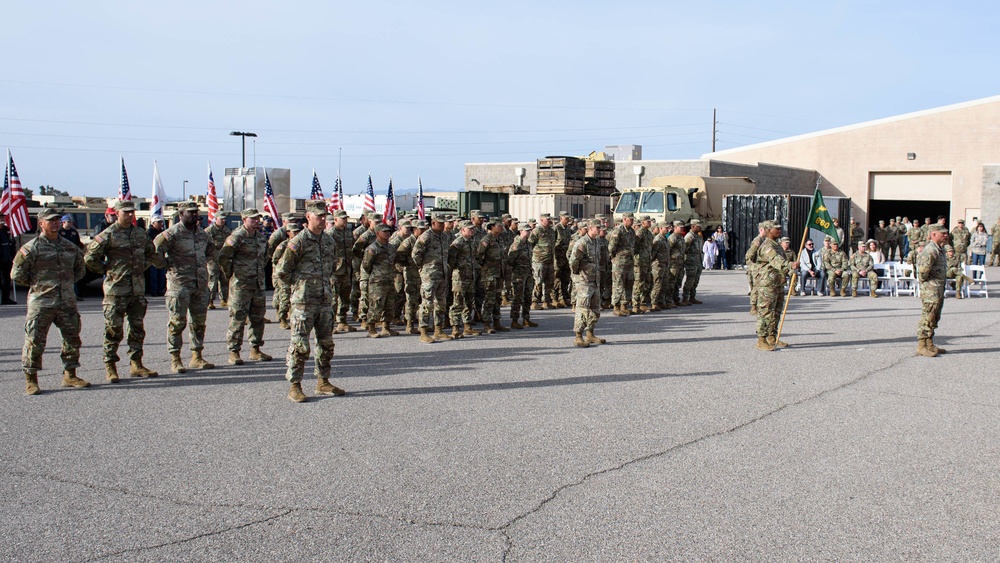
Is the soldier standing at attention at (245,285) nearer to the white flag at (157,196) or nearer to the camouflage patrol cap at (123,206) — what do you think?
the camouflage patrol cap at (123,206)

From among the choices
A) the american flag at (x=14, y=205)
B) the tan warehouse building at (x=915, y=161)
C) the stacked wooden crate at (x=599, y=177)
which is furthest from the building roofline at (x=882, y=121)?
the american flag at (x=14, y=205)

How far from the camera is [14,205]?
56.4ft

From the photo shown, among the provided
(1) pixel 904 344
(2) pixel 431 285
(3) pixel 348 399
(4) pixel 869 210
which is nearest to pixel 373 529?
(3) pixel 348 399

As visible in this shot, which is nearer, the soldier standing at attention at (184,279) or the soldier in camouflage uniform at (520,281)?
the soldier standing at attention at (184,279)

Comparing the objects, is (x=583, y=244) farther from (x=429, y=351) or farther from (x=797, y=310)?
(x=797, y=310)

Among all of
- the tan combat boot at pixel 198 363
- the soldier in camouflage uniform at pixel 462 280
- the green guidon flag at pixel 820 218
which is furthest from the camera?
the green guidon flag at pixel 820 218

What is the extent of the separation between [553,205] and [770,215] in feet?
24.2

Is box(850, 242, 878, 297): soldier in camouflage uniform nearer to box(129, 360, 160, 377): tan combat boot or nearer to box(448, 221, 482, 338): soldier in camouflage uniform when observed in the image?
box(448, 221, 482, 338): soldier in camouflage uniform

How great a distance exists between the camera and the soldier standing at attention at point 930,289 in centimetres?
1090

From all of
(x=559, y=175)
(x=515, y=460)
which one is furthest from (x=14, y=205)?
(x=559, y=175)

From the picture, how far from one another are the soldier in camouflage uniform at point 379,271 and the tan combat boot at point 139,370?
3.68 meters

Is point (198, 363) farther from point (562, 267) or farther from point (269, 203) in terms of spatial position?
point (269, 203)

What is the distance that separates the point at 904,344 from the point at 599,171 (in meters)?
23.0

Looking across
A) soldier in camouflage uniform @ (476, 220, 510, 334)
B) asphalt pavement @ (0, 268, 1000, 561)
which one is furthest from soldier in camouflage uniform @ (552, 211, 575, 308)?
asphalt pavement @ (0, 268, 1000, 561)
